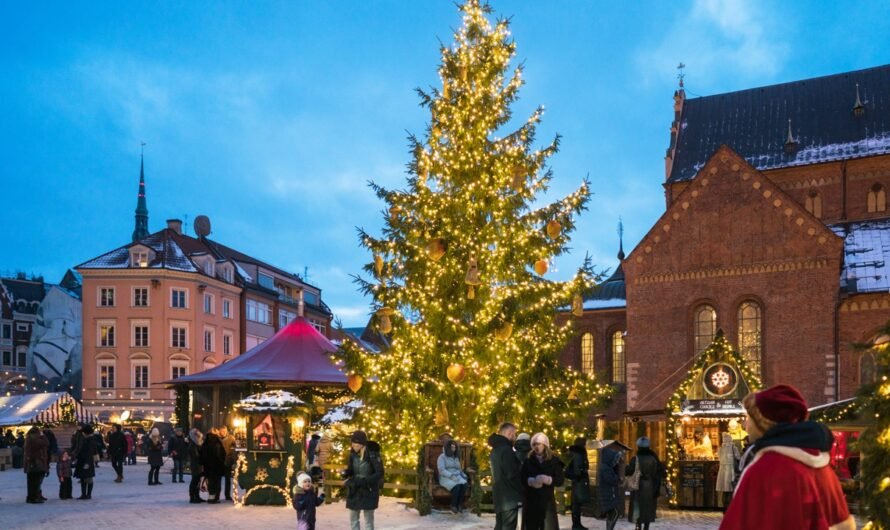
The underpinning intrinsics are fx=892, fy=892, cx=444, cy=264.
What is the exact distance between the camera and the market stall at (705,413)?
18547 mm

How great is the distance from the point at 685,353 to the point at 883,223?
9.37 meters

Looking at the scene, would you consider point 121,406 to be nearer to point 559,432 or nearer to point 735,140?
point 735,140

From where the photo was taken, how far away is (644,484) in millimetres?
13742

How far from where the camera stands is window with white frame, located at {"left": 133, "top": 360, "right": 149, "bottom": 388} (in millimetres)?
54531

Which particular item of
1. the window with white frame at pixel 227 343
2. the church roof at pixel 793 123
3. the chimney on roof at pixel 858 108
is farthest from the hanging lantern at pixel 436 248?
the window with white frame at pixel 227 343

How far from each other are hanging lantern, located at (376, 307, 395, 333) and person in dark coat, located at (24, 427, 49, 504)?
730cm

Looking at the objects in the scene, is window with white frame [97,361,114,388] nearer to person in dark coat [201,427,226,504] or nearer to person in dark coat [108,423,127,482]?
person in dark coat [108,423,127,482]

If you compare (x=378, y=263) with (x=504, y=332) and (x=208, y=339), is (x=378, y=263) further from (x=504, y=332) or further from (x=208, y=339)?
(x=208, y=339)

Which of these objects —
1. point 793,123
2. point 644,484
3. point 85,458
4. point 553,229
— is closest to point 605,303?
point 793,123

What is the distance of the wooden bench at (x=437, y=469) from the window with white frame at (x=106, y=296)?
4323 centimetres

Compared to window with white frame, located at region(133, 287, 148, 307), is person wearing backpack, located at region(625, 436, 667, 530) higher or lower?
lower

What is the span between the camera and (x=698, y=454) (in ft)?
66.4

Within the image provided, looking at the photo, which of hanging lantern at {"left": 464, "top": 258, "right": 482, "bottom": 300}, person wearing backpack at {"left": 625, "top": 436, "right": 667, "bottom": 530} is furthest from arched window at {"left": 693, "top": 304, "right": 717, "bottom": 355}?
person wearing backpack at {"left": 625, "top": 436, "right": 667, "bottom": 530}

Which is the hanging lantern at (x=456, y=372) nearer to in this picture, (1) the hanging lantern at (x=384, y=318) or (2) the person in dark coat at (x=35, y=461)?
(1) the hanging lantern at (x=384, y=318)
